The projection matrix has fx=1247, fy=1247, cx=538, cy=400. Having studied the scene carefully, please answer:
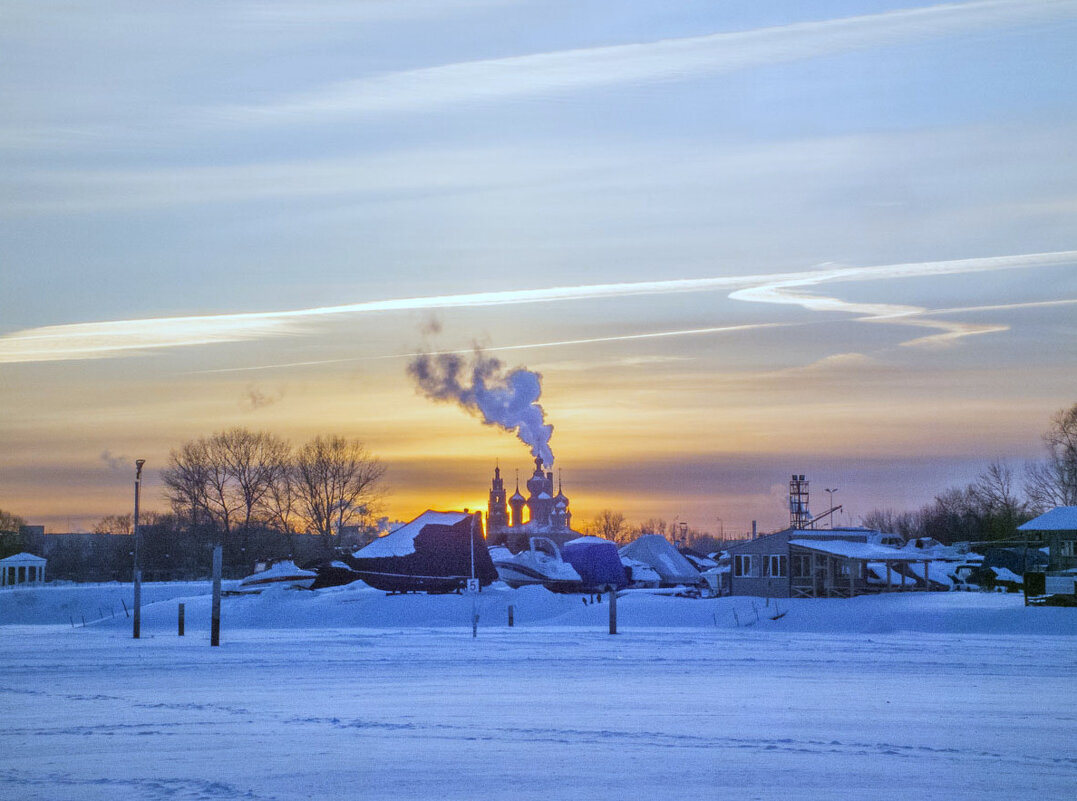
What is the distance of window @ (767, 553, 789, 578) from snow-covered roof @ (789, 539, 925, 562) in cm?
87

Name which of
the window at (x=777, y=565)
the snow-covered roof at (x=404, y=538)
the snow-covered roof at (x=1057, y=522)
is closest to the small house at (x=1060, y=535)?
the snow-covered roof at (x=1057, y=522)

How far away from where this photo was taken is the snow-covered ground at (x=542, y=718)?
43.0 ft

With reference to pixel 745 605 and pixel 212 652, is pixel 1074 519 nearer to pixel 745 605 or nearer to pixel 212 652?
pixel 745 605

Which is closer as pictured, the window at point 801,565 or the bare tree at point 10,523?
the window at point 801,565

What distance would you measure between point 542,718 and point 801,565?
38.8m

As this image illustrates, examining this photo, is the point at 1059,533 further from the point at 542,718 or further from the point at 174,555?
the point at 174,555

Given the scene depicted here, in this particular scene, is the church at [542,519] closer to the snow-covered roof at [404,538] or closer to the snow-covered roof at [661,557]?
the snow-covered roof at [661,557]

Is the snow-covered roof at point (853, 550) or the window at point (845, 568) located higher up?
the snow-covered roof at point (853, 550)

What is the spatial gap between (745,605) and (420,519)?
1857cm

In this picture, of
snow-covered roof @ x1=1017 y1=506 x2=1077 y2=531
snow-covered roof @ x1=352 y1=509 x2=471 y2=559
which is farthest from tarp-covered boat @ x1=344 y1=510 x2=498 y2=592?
snow-covered roof @ x1=1017 y1=506 x2=1077 y2=531

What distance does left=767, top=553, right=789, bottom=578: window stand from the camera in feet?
181

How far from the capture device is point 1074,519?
5841 centimetres

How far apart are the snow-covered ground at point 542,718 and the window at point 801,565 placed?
14.7 m

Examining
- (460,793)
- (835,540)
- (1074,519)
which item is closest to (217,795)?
(460,793)
